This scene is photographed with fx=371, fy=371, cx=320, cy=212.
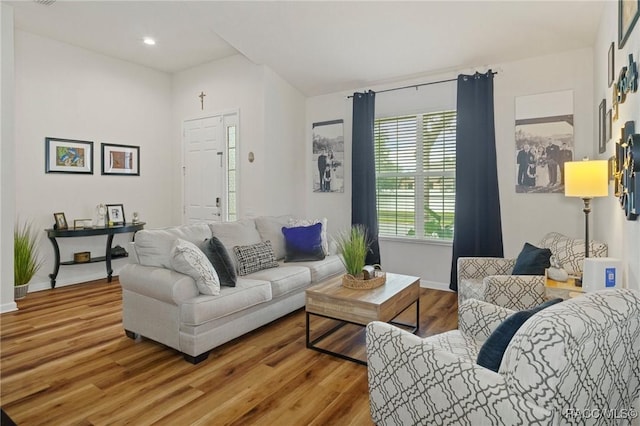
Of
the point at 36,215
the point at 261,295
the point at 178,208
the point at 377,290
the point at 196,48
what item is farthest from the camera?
the point at 178,208

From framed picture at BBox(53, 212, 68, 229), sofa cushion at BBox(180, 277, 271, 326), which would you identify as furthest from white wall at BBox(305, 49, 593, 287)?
framed picture at BBox(53, 212, 68, 229)

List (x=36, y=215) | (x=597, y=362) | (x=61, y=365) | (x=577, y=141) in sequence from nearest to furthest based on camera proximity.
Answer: (x=597, y=362), (x=61, y=365), (x=577, y=141), (x=36, y=215)

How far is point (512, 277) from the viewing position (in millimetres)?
2658

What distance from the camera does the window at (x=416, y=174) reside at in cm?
456

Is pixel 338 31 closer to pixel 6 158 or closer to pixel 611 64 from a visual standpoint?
pixel 611 64

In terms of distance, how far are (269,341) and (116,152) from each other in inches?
158

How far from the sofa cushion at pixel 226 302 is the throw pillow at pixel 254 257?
0.66ft

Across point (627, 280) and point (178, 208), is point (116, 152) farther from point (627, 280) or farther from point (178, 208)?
point (627, 280)

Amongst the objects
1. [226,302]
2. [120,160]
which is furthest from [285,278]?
[120,160]

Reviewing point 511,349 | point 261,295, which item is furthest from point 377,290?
point 511,349

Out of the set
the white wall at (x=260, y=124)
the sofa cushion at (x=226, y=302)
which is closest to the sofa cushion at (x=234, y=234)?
the sofa cushion at (x=226, y=302)

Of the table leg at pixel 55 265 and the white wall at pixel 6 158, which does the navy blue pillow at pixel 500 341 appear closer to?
the white wall at pixel 6 158

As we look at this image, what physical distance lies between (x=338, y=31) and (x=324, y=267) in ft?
8.45

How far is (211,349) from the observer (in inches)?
110
